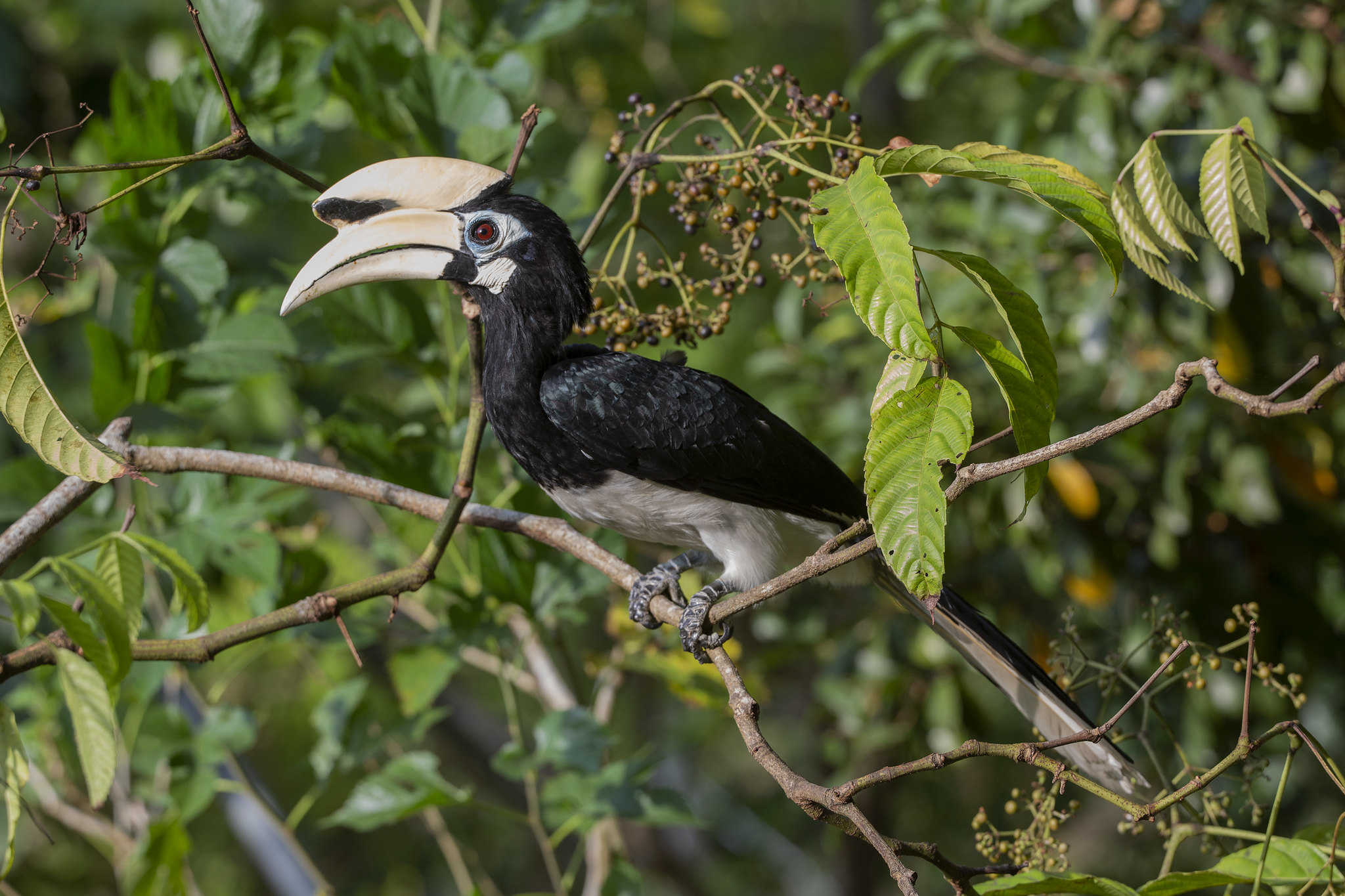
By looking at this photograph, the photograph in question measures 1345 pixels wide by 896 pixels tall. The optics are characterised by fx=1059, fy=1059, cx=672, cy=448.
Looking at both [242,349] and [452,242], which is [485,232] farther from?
[242,349]

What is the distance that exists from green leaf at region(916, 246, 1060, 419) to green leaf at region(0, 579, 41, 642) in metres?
1.09

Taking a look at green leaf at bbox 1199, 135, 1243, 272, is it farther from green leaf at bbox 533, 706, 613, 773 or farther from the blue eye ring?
green leaf at bbox 533, 706, 613, 773

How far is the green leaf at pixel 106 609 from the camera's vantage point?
47.0 inches

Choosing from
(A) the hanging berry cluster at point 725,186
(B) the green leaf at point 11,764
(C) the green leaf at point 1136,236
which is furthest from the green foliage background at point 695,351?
(C) the green leaf at point 1136,236

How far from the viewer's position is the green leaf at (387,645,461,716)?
234cm

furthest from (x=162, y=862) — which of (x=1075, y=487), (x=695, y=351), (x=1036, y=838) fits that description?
(x=1075, y=487)

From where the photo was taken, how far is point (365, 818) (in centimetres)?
221

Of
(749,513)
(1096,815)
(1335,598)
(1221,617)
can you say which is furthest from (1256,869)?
(1096,815)

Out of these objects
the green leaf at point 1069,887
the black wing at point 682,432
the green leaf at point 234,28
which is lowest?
the green leaf at point 1069,887

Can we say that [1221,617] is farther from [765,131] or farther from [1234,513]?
[765,131]

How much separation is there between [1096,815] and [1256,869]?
5.99 metres

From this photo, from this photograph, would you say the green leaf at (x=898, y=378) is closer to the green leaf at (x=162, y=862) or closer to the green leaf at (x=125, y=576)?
the green leaf at (x=125, y=576)

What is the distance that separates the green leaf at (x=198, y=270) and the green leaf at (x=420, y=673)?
89 centimetres

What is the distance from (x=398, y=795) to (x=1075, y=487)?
1.81 meters
